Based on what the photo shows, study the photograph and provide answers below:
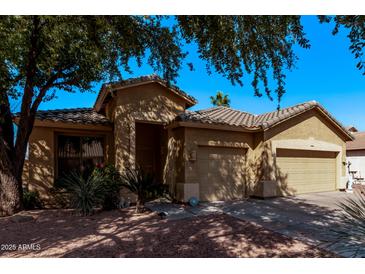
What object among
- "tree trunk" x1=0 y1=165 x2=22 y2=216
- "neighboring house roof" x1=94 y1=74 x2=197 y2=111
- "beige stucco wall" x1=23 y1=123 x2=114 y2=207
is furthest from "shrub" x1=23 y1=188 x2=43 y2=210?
"neighboring house roof" x1=94 y1=74 x2=197 y2=111

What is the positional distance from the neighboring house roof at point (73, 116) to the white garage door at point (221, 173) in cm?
493

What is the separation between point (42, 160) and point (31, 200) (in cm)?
167

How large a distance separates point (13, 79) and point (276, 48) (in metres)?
9.09

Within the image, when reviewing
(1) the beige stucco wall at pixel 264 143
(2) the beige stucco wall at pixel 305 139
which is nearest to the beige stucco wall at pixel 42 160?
(1) the beige stucco wall at pixel 264 143

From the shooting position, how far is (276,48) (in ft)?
19.5

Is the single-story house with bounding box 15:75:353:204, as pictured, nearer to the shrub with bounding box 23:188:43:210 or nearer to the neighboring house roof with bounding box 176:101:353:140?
the neighboring house roof with bounding box 176:101:353:140

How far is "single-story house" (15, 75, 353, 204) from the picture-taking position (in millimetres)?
10133

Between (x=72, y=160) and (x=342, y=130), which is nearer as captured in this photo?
(x=72, y=160)

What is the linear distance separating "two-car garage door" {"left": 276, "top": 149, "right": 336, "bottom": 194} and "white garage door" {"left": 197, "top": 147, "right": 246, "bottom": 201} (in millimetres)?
2350

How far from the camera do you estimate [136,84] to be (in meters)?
10.6

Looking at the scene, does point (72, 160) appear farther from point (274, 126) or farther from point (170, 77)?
point (274, 126)

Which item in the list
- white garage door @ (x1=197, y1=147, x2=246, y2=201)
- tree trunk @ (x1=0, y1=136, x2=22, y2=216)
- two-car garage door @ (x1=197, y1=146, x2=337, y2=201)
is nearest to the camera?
tree trunk @ (x1=0, y1=136, x2=22, y2=216)

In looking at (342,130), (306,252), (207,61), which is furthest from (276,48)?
(342,130)

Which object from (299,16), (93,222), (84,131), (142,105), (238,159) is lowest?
(93,222)
